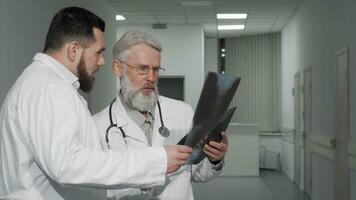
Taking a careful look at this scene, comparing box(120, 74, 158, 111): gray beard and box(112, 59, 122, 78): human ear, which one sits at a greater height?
box(112, 59, 122, 78): human ear

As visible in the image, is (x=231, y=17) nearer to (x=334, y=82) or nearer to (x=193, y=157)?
(x=334, y=82)

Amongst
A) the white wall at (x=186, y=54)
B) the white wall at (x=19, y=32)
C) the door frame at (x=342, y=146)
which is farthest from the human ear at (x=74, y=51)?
the white wall at (x=186, y=54)

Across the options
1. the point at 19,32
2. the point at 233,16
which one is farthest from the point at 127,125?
the point at 233,16

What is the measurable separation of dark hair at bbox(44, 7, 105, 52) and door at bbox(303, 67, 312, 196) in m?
6.13

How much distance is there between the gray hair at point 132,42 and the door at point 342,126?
3390mm

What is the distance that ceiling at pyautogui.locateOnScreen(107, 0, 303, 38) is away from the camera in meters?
7.75

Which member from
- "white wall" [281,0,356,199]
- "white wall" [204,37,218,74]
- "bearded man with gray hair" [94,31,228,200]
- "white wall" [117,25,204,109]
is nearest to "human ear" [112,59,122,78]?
"bearded man with gray hair" [94,31,228,200]

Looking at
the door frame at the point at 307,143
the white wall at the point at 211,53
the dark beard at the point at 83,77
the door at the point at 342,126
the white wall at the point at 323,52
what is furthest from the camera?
the white wall at the point at 211,53

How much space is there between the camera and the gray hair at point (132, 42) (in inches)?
77.1

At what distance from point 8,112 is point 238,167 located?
825 cm

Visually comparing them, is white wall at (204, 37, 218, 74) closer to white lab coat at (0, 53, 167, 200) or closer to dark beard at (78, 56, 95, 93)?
dark beard at (78, 56, 95, 93)

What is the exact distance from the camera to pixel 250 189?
761 centimetres

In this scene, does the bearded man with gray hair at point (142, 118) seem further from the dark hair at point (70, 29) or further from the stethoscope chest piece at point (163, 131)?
→ the dark hair at point (70, 29)

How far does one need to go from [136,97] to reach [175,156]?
65 centimetres
